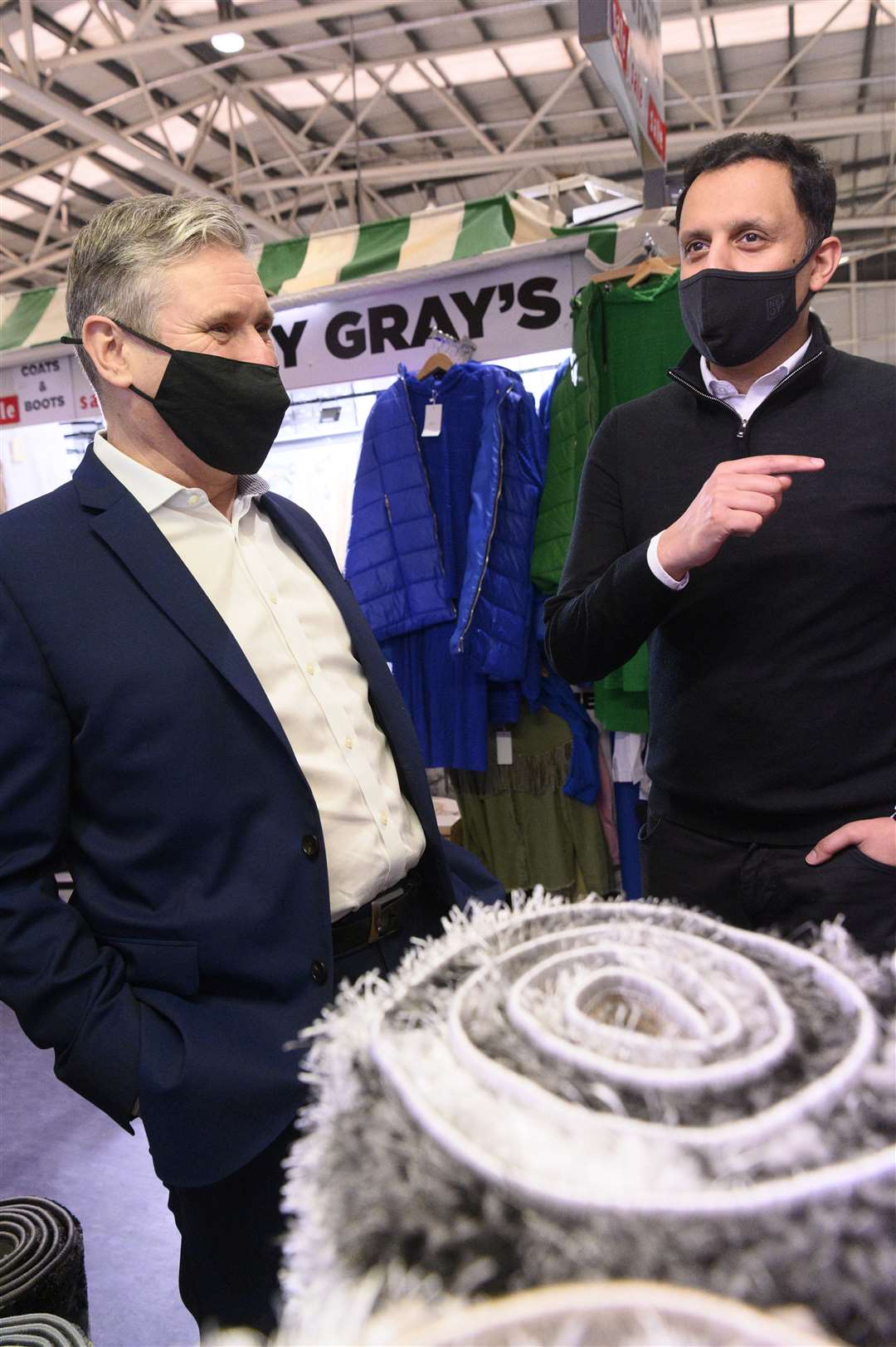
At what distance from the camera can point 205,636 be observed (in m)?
1.27

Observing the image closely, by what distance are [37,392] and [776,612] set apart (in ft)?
12.2

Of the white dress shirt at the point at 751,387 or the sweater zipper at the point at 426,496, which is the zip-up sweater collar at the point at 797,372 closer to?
the white dress shirt at the point at 751,387

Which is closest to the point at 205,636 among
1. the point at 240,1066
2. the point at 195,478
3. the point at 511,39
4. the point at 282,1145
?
the point at 195,478

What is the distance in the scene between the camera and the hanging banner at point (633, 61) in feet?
6.53

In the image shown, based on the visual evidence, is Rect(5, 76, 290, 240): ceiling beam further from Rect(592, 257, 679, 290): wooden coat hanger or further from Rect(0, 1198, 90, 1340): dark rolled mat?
Rect(0, 1198, 90, 1340): dark rolled mat

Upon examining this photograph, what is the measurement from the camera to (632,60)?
243 centimetres

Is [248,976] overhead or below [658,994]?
below

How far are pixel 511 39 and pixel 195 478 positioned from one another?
10058mm

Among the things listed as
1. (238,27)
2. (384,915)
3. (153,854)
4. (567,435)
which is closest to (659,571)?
(384,915)

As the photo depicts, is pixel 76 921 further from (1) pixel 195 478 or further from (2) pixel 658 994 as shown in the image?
(2) pixel 658 994

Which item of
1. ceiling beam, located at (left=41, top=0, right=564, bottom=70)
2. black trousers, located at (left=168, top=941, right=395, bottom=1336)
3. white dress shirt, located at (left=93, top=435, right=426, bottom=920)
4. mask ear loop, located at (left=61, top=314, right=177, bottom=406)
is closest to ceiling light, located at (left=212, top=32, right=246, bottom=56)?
ceiling beam, located at (left=41, top=0, right=564, bottom=70)

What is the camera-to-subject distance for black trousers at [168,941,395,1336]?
1322 millimetres

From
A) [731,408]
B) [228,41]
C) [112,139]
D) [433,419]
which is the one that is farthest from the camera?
[112,139]

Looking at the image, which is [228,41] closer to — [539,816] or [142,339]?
[539,816]
